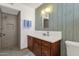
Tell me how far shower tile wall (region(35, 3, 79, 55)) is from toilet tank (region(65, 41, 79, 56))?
0.18 ft

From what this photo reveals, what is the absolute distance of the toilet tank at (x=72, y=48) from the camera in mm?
1428

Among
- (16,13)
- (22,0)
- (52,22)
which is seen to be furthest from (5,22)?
(52,22)

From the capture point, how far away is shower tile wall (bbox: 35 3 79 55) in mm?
1430

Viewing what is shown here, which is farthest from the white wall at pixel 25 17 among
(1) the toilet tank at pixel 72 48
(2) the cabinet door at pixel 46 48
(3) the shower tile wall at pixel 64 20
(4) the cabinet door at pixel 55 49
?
(1) the toilet tank at pixel 72 48

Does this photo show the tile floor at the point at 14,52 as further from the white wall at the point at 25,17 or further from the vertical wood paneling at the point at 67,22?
the vertical wood paneling at the point at 67,22

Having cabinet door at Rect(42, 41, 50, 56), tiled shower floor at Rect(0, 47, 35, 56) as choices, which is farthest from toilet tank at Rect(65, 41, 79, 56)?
tiled shower floor at Rect(0, 47, 35, 56)

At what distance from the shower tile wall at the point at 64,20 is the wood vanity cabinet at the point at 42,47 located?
0.34 ft

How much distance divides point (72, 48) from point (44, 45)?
0.40m

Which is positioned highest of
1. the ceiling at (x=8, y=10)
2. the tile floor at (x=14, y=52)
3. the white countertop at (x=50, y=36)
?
the ceiling at (x=8, y=10)

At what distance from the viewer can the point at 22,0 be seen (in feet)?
4.73

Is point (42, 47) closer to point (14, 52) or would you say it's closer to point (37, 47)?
point (37, 47)

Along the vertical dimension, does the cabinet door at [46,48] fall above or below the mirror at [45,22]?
below

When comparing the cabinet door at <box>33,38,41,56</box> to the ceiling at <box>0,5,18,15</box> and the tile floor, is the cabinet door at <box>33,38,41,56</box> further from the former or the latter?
the ceiling at <box>0,5,18,15</box>

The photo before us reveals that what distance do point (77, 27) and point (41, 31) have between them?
0.52 meters
